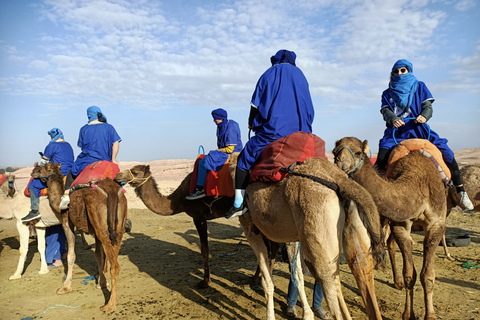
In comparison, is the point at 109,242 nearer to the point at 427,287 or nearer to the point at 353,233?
the point at 353,233

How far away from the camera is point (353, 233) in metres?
2.85

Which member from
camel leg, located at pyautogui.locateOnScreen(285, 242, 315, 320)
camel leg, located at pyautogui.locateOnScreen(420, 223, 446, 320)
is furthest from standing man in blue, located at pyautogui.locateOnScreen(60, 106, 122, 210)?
camel leg, located at pyautogui.locateOnScreen(420, 223, 446, 320)

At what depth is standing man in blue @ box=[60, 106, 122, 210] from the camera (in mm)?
6508

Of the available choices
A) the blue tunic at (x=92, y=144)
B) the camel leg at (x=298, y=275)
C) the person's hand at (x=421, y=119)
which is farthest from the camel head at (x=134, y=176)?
the person's hand at (x=421, y=119)

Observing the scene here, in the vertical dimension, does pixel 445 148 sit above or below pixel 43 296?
above

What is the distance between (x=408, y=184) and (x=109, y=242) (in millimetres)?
4725

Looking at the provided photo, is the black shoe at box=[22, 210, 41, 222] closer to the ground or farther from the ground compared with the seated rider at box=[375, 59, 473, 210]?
closer to the ground

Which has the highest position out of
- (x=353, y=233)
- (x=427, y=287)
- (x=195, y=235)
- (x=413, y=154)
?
(x=413, y=154)

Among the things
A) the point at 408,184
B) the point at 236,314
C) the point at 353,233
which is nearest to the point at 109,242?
the point at 236,314

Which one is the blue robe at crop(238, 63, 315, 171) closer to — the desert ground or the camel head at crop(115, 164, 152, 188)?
the desert ground

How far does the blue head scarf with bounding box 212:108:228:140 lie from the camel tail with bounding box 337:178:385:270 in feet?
15.3

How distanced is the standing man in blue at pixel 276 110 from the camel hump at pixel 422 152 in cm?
163

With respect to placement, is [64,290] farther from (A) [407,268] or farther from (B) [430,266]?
(B) [430,266]

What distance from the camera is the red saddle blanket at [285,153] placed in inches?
135
